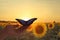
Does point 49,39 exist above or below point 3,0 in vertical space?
below

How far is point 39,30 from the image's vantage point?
173 centimetres

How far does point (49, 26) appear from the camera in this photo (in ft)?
5.69

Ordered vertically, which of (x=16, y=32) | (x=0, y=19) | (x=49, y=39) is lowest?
(x=49, y=39)

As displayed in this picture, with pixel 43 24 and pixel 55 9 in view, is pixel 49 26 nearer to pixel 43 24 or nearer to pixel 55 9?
pixel 43 24

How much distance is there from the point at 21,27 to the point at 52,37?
407mm

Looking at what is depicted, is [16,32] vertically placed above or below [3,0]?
below

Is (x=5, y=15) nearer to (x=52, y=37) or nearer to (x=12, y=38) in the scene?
(x=12, y=38)

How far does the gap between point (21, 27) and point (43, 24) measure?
0.28 m

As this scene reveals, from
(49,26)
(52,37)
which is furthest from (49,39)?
(49,26)

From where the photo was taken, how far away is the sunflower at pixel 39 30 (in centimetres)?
171

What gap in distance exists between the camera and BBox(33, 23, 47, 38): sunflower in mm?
1707

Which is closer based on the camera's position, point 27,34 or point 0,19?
point 27,34

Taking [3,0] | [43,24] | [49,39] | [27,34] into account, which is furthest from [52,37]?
[3,0]

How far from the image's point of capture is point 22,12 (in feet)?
6.18
